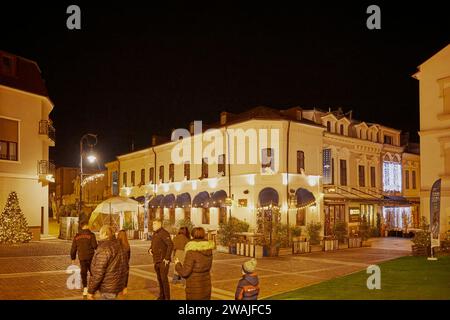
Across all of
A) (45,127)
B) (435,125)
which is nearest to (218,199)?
(45,127)

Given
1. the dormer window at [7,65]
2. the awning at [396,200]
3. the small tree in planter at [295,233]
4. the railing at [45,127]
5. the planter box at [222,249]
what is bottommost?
the planter box at [222,249]

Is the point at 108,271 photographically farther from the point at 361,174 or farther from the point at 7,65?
the point at 361,174

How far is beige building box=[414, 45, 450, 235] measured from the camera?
990 inches

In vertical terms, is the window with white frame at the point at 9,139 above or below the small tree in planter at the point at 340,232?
above

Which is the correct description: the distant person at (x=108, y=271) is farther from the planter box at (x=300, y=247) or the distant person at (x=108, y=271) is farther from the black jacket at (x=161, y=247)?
the planter box at (x=300, y=247)

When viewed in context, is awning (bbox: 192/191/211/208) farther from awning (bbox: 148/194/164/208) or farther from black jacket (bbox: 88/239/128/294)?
black jacket (bbox: 88/239/128/294)

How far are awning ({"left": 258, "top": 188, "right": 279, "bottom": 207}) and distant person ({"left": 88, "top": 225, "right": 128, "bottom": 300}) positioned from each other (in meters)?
19.6

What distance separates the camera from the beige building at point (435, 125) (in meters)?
25.2

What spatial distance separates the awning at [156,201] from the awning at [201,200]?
559cm

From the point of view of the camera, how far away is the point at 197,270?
7.87m

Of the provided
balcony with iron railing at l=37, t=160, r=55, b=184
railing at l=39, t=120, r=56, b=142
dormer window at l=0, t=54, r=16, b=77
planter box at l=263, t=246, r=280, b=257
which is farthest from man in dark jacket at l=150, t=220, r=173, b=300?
dormer window at l=0, t=54, r=16, b=77

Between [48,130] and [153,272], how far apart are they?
62.3ft

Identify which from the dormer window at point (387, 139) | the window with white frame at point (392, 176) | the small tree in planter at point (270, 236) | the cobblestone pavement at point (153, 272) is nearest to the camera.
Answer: the cobblestone pavement at point (153, 272)

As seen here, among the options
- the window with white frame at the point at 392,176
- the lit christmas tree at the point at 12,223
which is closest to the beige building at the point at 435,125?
the window with white frame at the point at 392,176
